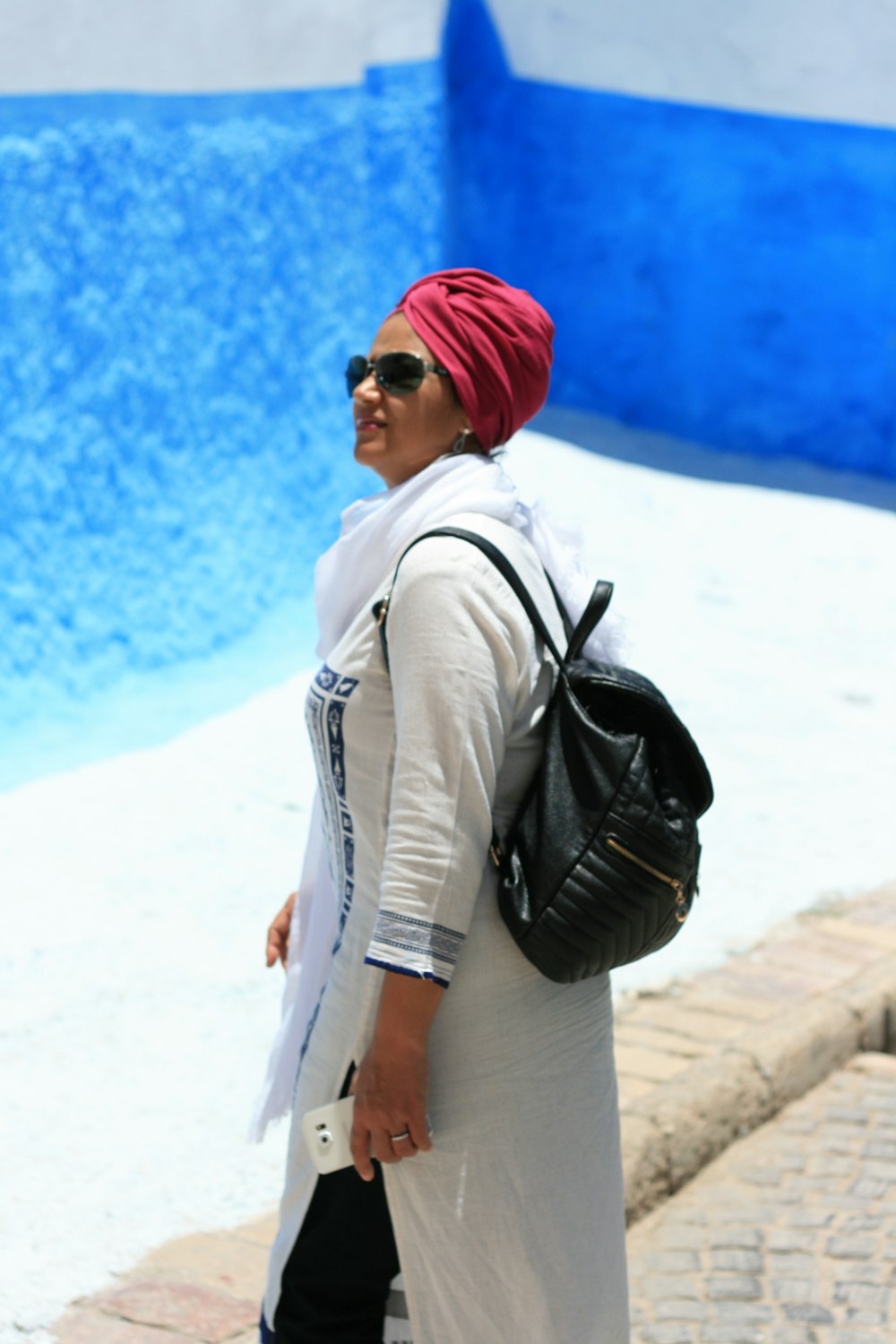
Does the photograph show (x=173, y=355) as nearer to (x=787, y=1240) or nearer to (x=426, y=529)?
(x=787, y=1240)

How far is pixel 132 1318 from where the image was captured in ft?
9.59

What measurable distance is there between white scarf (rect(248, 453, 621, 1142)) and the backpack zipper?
0.99 feet

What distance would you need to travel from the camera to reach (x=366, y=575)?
215 cm

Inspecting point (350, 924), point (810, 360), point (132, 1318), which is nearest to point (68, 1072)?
point (132, 1318)

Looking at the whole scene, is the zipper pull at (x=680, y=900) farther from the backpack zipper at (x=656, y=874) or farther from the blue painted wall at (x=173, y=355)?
the blue painted wall at (x=173, y=355)

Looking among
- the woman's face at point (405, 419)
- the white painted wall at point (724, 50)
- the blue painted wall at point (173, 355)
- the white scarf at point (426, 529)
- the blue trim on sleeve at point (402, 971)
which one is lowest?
the blue trim on sleeve at point (402, 971)

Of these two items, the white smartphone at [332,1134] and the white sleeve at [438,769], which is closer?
the white sleeve at [438,769]

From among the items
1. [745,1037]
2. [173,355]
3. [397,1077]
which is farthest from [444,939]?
[173,355]

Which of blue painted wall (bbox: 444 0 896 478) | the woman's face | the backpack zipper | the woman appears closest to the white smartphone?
the woman

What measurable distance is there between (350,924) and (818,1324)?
1652mm

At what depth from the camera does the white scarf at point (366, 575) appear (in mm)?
2059

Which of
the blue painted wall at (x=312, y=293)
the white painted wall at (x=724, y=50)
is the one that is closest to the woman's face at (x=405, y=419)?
the blue painted wall at (x=312, y=293)

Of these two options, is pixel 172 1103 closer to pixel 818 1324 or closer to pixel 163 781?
pixel 818 1324

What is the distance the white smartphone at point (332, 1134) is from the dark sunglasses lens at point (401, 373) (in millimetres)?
892
